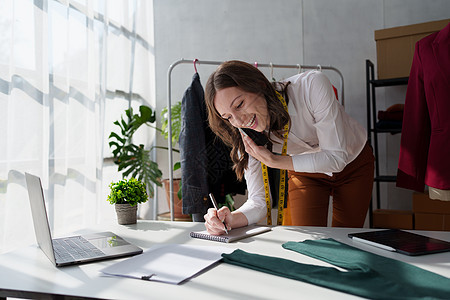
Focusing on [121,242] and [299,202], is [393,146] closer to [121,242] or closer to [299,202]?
[299,202]

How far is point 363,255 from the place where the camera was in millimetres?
1229

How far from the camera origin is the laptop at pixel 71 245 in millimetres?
1252

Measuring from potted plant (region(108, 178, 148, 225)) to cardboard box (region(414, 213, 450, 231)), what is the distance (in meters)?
2.26

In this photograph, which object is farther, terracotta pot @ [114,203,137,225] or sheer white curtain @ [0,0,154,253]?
sheer white curtain @ [0,0,154,253]

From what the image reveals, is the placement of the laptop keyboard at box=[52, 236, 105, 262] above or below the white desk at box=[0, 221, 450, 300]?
above

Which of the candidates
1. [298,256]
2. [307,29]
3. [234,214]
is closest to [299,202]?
[234,214]

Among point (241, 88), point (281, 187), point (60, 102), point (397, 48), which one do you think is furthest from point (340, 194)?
point (60, 102)

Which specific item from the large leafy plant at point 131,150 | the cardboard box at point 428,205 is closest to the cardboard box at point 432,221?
the cardboard box at point 428,205

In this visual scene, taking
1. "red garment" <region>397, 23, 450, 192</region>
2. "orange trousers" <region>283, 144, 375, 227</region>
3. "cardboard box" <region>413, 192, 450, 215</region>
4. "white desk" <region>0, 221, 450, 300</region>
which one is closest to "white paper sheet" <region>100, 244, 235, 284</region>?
"white desk" <region>0, 221, 450, 300</region>

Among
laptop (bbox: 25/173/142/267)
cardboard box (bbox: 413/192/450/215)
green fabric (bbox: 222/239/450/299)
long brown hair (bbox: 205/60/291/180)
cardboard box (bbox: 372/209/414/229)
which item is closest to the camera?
green fabric (bbox: 222/239/450/299)

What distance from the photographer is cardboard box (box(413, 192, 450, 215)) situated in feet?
9.91

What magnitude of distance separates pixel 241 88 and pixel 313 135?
1.71ft

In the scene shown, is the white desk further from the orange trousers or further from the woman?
the orange trousers

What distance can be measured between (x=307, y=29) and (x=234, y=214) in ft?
10.2
